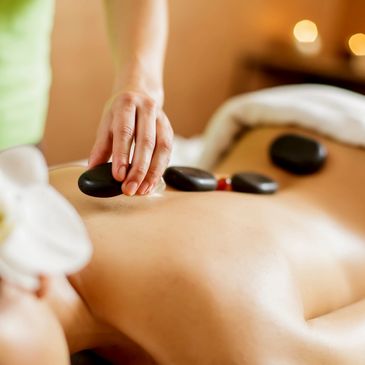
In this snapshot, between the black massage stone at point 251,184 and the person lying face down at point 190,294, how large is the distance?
7 centimetres

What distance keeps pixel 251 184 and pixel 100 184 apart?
14.0 inches

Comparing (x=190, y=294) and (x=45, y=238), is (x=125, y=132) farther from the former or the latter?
(x=45, y=238)

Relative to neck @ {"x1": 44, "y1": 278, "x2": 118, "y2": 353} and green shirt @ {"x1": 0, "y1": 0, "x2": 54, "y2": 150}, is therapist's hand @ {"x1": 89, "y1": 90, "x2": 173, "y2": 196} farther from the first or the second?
green shirt @ {"x1": 0, "y1": 0, "x2": 54, "y2": 150}

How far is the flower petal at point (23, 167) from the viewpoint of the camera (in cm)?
54

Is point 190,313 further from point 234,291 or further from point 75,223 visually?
point 75,223

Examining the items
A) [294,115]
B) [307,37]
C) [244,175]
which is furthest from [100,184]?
[307,37]

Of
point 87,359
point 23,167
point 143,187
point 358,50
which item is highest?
point 23,167

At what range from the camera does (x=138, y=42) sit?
100 centimetres

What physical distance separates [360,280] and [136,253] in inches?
16.4

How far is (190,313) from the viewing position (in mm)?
727

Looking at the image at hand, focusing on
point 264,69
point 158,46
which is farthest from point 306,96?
point 264,69

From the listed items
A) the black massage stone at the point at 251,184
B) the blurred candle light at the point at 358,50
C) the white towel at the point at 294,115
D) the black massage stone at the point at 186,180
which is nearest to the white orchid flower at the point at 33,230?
the black massage stone at the point at 186,180

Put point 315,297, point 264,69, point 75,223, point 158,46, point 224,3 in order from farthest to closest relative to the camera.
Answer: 1. point 264,69
2. point 224,3
3. point 158,46
4. point 315,297
5. point 75,223

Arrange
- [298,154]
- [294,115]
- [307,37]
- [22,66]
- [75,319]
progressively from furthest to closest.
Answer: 1. [307,37]
2. [294,115]
3. [298,154]
4. [22,66]
5. [75,319]
